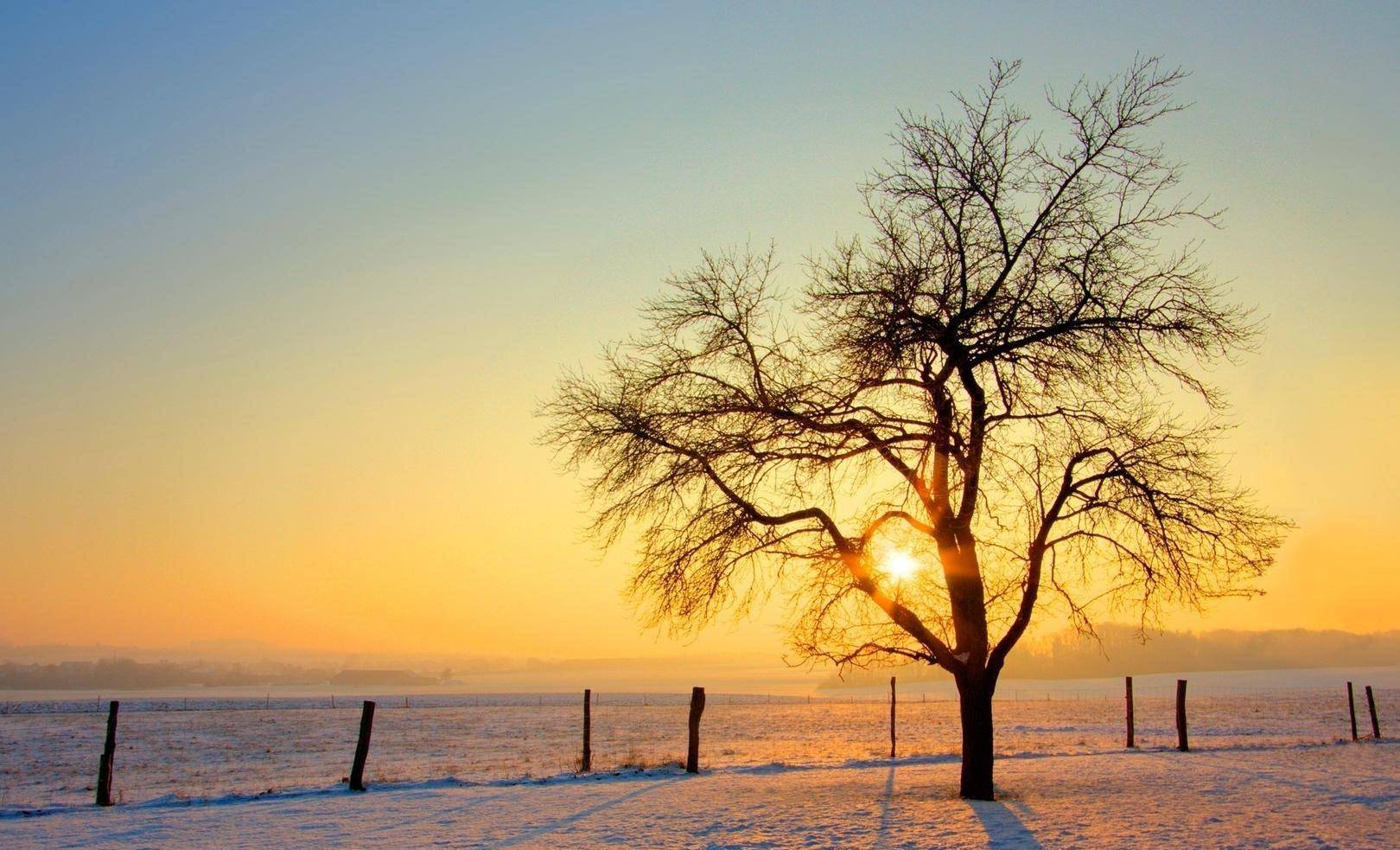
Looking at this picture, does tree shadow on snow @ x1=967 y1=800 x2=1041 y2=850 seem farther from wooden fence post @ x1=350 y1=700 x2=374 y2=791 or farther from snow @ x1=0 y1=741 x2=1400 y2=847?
wooden fence post @ x1=350 y1=700 x2=374 y2=791

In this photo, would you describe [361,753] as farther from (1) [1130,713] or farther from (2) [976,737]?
(1) [1130,713]

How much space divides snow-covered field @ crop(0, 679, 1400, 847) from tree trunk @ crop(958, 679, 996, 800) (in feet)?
1.46

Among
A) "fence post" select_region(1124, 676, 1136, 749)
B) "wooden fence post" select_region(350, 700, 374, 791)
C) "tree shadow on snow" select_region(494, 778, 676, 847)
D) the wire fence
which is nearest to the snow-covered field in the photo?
"tree shadow on snow" select_region(494, 778, 676, 847)

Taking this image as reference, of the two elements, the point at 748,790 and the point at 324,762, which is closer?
the point at 748,790

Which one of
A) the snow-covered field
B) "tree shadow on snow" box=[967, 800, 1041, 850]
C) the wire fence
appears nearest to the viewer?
"tree shadow on snow" box=[967, 800, 1041, 850]

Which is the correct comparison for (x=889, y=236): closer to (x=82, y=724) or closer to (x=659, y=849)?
(x=659, y=849)

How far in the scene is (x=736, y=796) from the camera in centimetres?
1462

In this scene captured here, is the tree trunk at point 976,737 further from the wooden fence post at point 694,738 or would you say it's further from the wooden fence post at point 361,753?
the wooden fence post at point 361,753

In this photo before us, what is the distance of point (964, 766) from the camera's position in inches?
575

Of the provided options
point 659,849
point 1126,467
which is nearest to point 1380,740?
point 1126,467

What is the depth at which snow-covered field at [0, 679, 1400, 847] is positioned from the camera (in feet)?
37.2

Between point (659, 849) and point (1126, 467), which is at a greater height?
point (1126, 467)

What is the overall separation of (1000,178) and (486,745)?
29840 millimetres

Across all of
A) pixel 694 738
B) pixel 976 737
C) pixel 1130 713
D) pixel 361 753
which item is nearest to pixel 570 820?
pixel 361 753
